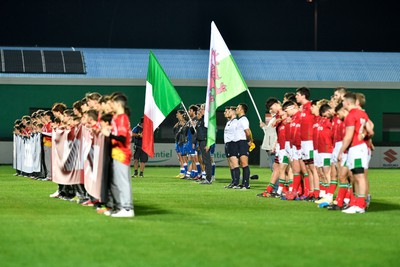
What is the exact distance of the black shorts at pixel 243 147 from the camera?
84.7 ft

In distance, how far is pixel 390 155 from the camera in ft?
152

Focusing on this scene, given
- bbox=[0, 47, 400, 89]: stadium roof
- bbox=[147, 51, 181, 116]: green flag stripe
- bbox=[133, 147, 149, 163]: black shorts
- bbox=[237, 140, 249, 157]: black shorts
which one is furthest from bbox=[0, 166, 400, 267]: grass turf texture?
bbox=[0, 47, 400, 89]: stadium roof

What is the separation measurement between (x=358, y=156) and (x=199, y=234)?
4830 mm

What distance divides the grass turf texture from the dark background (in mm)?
48356

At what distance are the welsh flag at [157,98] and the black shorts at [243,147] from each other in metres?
1.83

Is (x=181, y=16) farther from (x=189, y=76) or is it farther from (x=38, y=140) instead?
(x=38, y=140)

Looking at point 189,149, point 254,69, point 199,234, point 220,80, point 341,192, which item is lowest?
point 199,234

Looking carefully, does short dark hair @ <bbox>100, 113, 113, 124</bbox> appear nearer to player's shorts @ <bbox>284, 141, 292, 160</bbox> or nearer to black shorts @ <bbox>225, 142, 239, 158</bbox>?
player's shorts @ <bbox>284, 141, 292, 160</bbox>

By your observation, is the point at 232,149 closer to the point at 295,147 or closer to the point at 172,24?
the point at 295,147

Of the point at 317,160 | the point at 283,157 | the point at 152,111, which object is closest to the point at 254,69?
the point at 152,111

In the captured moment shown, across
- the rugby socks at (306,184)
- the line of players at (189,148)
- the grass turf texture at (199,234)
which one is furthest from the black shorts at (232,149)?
the line of players at (189,148)

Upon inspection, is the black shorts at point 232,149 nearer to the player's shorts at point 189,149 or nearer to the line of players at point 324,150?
the line of players at point 324,150

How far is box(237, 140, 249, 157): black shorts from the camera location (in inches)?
1016

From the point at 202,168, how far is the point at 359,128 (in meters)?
14.0
